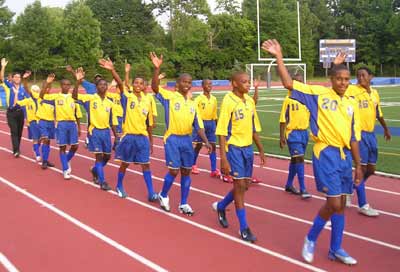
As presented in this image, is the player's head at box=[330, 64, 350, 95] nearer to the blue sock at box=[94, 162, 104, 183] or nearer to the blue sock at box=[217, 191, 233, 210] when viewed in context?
the blue sock at box=[217, 191, 233, 210]

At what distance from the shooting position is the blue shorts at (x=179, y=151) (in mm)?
7070

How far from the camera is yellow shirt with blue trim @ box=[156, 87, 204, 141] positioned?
7.05 meters

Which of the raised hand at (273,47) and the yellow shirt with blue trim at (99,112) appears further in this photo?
the yellow shirt with blue trim at (99,112)

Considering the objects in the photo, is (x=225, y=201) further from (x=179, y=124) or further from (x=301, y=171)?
(x=301, y=171)

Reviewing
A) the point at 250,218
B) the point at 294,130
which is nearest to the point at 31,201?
the point at 250,218

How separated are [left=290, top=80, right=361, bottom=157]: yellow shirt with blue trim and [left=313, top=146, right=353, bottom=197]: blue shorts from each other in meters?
0.08

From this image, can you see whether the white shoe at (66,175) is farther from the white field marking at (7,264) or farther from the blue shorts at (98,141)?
the white field marking at (7,264)

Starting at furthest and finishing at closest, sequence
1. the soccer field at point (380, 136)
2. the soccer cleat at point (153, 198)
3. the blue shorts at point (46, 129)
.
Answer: the blue shorts at point (46, 129), the soccer field at point (380, 136), the soccer cleat at point (153, 198)

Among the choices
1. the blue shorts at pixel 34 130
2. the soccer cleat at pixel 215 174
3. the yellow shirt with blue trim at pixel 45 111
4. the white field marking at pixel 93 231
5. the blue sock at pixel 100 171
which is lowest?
the soccer cleat at pixel 215 174

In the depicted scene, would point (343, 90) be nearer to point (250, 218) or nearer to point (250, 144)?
point (250, 144)

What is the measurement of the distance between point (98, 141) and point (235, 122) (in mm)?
3647

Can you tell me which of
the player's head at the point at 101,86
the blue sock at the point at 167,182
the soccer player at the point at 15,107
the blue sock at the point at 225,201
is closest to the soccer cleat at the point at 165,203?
the blue sock at the point at 167,182

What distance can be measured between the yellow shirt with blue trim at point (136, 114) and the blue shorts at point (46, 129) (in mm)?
3687

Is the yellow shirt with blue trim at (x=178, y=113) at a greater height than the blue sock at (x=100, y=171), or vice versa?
the yellow shirt with blue trim at (x=178, y=113)
